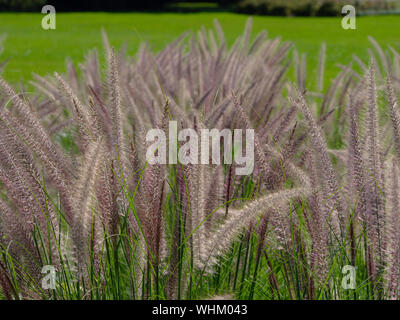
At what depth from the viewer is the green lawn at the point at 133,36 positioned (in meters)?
9.17

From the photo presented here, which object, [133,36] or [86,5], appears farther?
[86,5]

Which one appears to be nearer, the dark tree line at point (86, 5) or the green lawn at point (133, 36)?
the green lawn at point (133, 36)

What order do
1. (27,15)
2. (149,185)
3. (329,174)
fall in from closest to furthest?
(149,185)
(329,174)
(27,15)

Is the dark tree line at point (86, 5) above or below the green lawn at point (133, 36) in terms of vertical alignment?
above

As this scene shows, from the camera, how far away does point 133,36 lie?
13.9m

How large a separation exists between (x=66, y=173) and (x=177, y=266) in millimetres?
401

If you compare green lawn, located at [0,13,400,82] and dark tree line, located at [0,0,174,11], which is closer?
green lawn, located at [0,13,400,82]

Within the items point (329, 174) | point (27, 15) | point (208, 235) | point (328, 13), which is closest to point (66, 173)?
point (208, 235)

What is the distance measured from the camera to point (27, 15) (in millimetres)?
21531

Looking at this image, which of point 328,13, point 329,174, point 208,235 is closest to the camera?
point 329,174

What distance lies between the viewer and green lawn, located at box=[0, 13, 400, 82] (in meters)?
9.17

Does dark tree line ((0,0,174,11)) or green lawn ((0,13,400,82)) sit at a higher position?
dark tree line ((0,0,174,11))

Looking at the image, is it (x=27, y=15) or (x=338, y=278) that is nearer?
(x=338, y=278)
